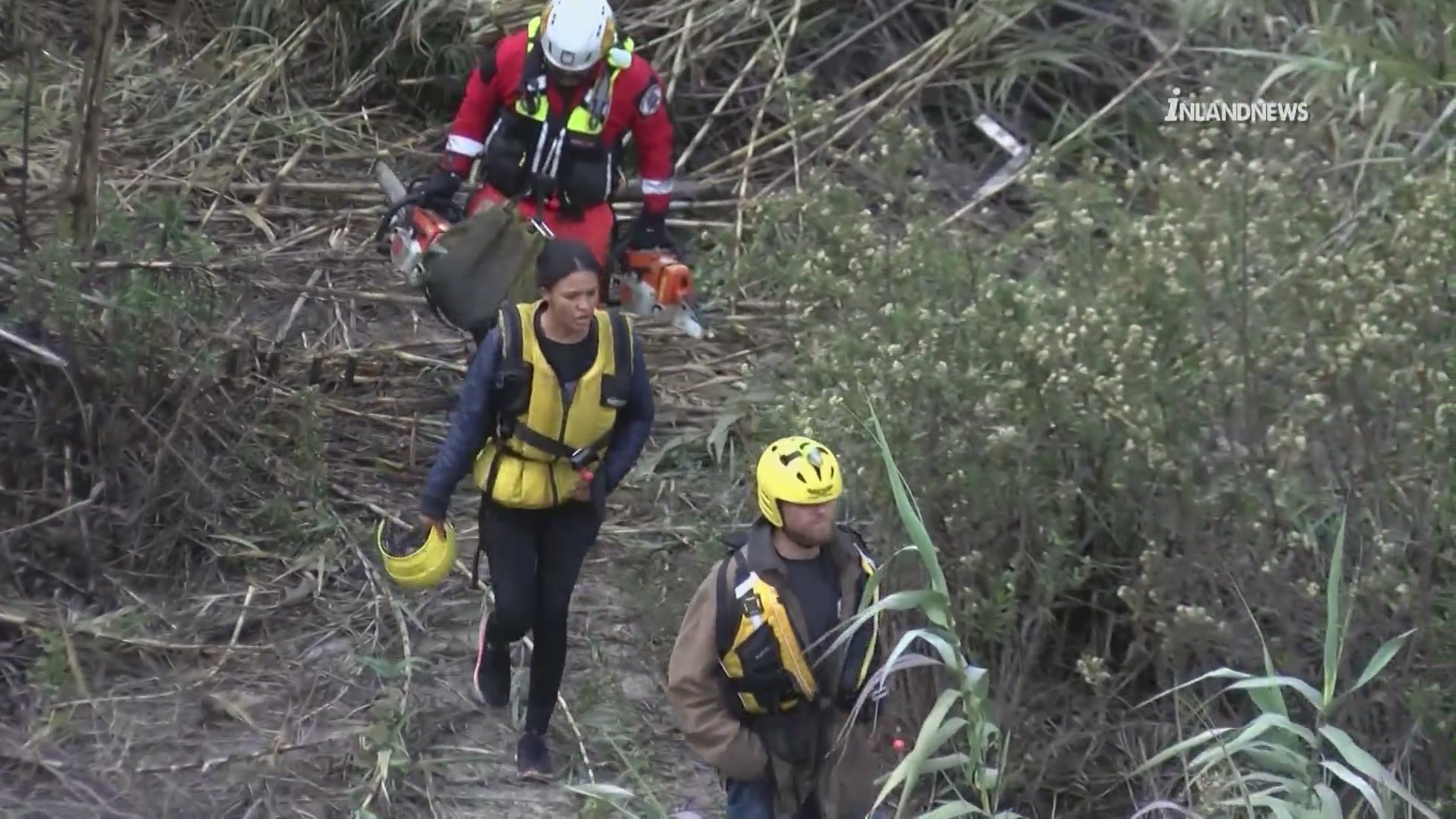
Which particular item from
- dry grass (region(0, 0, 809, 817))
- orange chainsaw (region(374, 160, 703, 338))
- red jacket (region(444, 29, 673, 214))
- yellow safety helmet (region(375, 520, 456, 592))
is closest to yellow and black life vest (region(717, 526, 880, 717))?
yellow safety helmet (region(375, 520, 456, 592))

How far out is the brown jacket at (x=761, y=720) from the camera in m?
4.00

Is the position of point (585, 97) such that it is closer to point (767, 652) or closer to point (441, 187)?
point (441, 187)

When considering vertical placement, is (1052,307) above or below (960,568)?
above

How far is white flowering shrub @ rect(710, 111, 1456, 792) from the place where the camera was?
4.19 metres

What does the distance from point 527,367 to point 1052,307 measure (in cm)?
137

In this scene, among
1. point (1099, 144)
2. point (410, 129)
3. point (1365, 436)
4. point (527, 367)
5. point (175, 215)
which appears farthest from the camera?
point (410, 129)

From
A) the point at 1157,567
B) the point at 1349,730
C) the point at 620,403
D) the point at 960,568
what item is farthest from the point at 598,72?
the point at 1349,730

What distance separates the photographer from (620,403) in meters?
4.70

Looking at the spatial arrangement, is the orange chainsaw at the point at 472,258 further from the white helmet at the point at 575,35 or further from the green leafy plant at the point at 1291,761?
the green leafy plant at the point at 1291,761

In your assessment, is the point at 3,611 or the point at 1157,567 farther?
the point at 3,611

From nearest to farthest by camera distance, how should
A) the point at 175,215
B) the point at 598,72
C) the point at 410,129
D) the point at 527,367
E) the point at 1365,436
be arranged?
the point at 1365,436
the point at 527,367
the point at 598,72
the point at 175,215
the point at 410,129

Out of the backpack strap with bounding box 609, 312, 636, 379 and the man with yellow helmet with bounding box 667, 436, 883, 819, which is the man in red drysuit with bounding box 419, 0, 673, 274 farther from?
the man with yellow helmet with bounding box 667, 436, 883, 819

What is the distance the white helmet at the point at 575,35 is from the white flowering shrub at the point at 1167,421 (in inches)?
53.0

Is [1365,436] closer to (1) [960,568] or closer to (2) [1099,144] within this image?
(1) [960,568]
